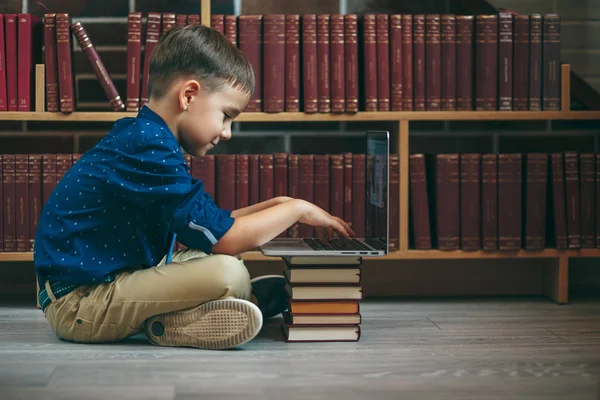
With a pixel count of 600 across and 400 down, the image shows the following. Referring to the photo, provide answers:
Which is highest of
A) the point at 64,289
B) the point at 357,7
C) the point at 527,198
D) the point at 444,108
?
the point at 357,7

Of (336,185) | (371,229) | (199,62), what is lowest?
(371,229)

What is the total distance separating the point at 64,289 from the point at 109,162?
288mm

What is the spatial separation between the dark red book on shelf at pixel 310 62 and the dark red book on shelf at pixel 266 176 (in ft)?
0.55

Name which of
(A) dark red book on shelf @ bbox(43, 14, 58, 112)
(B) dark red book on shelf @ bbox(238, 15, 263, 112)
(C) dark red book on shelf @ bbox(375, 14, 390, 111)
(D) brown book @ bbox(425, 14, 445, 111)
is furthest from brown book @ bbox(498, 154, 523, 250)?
(A) dark red book on shelf @ bbox(43, 14, 58, 112)

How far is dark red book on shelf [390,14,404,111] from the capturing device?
7.38 feet

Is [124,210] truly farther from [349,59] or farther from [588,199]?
[588,199]

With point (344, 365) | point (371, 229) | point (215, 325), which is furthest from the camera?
point (371, 229)

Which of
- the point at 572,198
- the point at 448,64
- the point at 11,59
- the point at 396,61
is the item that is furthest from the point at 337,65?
the point at 11,59

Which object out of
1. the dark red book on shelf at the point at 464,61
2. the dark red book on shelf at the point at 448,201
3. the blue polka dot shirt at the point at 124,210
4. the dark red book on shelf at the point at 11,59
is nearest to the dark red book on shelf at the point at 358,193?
the dark red book on shelf at the point at 448,201

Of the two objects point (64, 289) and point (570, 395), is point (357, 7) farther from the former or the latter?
point (570, 395)

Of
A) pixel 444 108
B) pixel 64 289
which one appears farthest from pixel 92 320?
pixel 444 108

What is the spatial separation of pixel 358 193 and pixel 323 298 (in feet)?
1.83

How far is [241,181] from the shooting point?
227 centimetres

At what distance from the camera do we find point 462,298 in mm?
2416
